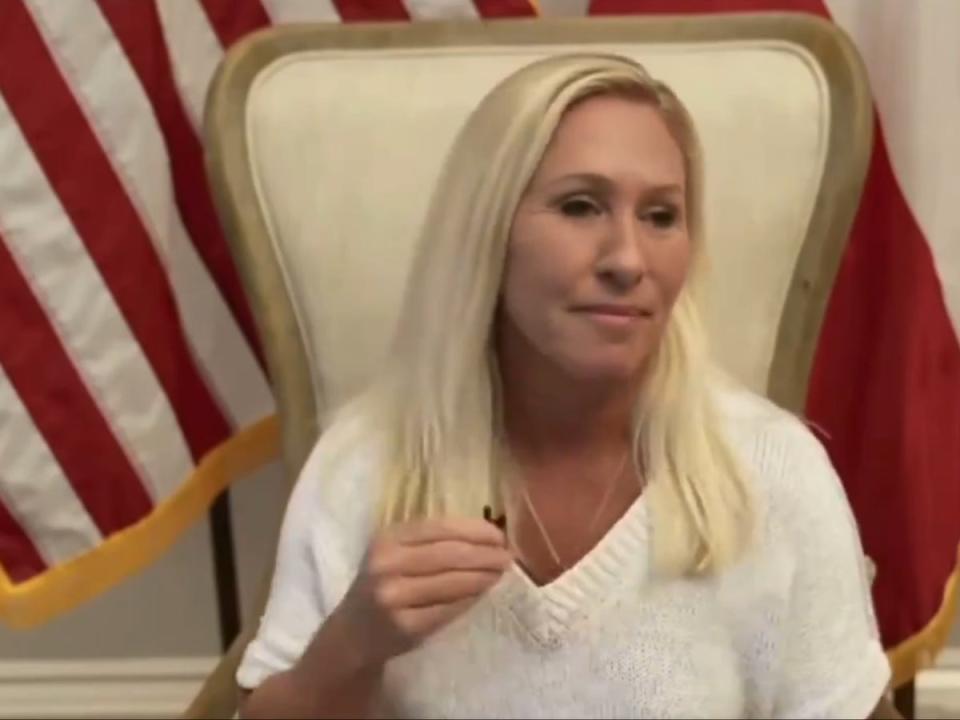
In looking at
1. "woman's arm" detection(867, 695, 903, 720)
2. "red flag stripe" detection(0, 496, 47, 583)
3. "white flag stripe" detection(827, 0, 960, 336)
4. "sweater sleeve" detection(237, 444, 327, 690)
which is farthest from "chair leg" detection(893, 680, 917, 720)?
"red flag stripe" detection(0, 496, 47, 583)

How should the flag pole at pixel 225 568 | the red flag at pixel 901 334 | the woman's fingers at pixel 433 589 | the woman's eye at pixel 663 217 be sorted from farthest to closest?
the flag pole at pixel 225 568 < the red flag at pixel 901 334 < the woman's eye at pixel 663 217 < the woman's fingers at pixel 433 589

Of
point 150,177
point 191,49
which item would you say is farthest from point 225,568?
point 191,49

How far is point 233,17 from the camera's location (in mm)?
1281

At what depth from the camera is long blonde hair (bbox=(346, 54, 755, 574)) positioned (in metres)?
0.87

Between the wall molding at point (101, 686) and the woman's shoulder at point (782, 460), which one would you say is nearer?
the woman's shoulder at point (782, 460)

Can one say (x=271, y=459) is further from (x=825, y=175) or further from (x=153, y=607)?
(x=825, y=175)

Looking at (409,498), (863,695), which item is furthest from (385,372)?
(863,695)

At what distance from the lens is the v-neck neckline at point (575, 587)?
2.97ft

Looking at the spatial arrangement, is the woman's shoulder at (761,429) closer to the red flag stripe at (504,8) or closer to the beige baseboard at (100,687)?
the red flag stripe at (504,8)

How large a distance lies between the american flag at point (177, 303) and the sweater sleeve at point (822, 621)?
0.41m

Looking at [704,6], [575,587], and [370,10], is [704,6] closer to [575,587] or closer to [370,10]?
[370,10]

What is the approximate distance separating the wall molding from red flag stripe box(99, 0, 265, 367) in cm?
44

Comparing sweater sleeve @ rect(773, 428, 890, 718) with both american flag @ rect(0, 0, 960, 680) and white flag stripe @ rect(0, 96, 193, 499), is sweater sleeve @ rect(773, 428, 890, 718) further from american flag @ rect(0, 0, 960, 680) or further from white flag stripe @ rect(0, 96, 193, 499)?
white flag stripe @ rect(0, 96, 193, 499)

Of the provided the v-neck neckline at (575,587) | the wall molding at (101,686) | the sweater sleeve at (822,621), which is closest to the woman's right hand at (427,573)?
the v-neck neckline at (575,587)
